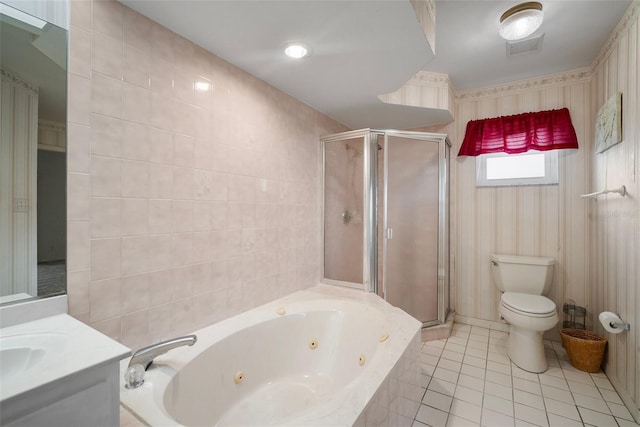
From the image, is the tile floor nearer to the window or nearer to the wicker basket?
the wicker basket

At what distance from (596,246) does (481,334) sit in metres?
1.17

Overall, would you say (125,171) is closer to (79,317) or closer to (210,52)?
(79,317)

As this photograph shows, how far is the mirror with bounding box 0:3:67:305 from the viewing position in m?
0.97

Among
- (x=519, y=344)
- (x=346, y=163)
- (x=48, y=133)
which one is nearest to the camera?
(x=48, y=133)

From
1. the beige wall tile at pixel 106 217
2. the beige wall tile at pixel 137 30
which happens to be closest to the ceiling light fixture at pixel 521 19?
the beige wall tile at pixel 137 30

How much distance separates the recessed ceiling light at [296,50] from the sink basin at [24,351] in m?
1.57

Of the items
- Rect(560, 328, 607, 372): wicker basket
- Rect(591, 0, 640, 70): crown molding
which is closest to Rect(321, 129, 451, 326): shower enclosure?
Rect(560, 328, 607, 372): wicker basket

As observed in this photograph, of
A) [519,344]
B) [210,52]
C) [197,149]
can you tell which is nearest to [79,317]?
[197,149]

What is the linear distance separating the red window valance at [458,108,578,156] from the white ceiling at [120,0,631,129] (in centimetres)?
37

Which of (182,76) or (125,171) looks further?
(182,76)

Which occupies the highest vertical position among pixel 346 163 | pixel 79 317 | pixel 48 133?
pixel 346 163

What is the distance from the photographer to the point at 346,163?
2527 mm

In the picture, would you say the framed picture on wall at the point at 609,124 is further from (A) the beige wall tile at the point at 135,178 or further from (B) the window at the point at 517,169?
(A) the beige wall tile at the point at 135,178

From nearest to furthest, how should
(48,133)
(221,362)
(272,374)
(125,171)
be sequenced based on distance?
(48,133)
(125,171)
(221,362)
(272,374)
